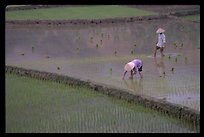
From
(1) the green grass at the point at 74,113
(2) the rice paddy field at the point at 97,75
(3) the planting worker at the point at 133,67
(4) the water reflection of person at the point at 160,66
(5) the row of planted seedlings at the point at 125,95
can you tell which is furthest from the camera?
(4) the water reflection of person at the point at 160,66

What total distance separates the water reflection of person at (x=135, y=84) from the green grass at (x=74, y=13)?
9.85 meters

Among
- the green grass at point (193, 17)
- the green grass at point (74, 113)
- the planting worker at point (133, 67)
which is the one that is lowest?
the green grass at point (74, 113)

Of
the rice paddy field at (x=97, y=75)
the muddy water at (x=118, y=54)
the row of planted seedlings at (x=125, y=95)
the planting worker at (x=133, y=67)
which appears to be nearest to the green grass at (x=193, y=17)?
the muddy water at (x=118, y=54)

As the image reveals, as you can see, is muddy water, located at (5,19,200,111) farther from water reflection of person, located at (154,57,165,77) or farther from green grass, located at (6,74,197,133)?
green grass, located at (6,74,197,133)

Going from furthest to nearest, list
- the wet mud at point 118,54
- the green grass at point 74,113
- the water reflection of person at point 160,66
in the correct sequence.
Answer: the water reflection of person at point 160,66
the wet mud at point 118,54
the green grass at point 74,113

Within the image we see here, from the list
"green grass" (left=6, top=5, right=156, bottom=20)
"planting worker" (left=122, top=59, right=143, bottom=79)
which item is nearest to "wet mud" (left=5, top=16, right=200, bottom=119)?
"planting worker" (left=122, top=59, right=143, bottom=79)

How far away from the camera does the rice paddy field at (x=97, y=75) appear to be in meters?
6.11

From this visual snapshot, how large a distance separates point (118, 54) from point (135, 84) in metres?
3.57

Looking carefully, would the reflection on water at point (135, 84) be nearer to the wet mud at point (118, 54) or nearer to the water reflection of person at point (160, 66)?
the wet mud at point (118, 54)

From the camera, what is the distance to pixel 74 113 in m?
6.65

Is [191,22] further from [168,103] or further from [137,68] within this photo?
[168,103]

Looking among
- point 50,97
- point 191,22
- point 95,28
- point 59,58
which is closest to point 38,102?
point 50,97

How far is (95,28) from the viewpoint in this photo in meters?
16.7

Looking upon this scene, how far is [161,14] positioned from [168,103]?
1299 cm
